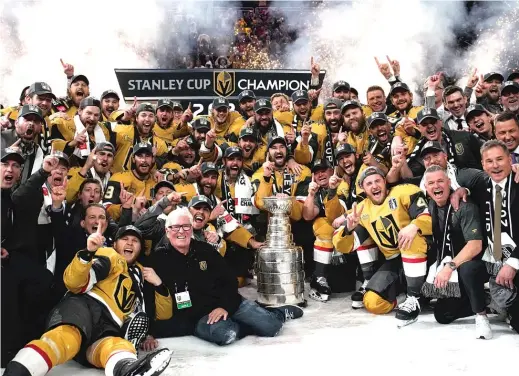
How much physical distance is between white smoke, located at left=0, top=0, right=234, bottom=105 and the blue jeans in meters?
8.13

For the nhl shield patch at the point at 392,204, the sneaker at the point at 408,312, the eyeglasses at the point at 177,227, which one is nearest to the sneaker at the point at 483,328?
the sneaker at the point at 408,312

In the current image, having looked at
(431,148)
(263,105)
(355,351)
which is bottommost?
(355,351)

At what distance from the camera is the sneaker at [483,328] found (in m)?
3.61

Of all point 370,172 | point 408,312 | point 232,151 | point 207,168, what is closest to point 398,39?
point 232,151

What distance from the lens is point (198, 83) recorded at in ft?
24.7

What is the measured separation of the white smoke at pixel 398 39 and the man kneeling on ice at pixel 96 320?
938 centimetres

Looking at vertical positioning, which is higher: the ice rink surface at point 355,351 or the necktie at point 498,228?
the necktie at point 498,228

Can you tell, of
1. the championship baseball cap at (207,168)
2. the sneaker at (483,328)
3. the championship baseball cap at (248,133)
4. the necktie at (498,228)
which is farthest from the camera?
the championship baseball cap at (248,133)

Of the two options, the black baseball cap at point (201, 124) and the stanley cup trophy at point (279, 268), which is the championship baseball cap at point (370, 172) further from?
the black baseball cap at point (201, 124)

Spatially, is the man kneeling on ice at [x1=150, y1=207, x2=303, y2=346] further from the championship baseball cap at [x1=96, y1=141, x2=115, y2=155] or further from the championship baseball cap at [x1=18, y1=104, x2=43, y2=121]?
the championship baseball cap at [x1=18, y1=104, x2=43, y2=121]

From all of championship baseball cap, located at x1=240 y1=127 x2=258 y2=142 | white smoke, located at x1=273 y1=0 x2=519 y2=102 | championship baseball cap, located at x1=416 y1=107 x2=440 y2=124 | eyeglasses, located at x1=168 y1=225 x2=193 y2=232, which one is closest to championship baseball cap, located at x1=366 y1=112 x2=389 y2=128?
championship baseball cap, located at x1=416 y1=107 x2=440 y2=124

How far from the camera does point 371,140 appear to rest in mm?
5309

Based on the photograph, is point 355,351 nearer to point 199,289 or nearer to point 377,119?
point 199,289

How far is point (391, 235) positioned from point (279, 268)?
85 cm
